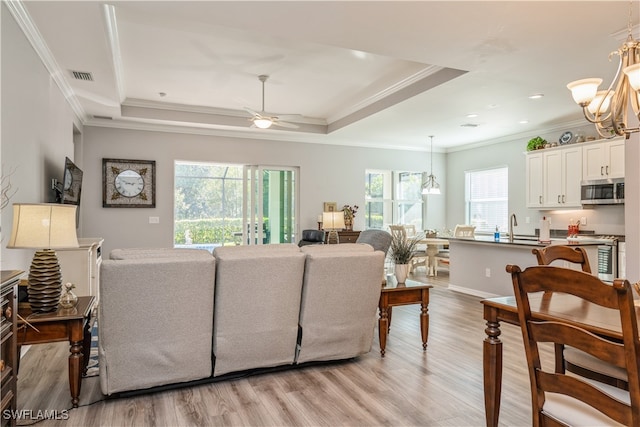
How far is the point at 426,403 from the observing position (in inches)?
102

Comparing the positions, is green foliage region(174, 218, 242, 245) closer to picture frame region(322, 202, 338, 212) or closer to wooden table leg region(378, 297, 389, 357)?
picture frame region(322, 202, 338, 212)

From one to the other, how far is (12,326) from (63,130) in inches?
150

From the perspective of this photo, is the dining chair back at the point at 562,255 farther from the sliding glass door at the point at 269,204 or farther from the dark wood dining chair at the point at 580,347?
the sliding glass door at the point at 269,204

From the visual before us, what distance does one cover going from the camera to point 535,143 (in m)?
7.22

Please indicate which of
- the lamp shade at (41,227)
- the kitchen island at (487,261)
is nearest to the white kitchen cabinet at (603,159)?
the kitchen island at (487,261)

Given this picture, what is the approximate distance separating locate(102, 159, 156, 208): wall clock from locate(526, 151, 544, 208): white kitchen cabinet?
6.73 m

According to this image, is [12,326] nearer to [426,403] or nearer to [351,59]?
[426,403]

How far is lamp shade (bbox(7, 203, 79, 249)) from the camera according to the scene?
7.38ft

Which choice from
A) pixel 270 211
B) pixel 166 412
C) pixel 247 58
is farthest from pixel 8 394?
pixel 270 211

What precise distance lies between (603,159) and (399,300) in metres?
4.76

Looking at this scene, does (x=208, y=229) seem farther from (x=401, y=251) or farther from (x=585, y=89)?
(x=585, y=89)

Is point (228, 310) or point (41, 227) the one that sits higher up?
point (41, 227)

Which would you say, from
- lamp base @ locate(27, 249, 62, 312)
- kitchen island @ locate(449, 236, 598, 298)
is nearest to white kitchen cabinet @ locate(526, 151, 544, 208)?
kitchen island @ locate(449, 236, 598, 298)

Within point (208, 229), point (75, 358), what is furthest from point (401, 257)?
point (208, 229)
